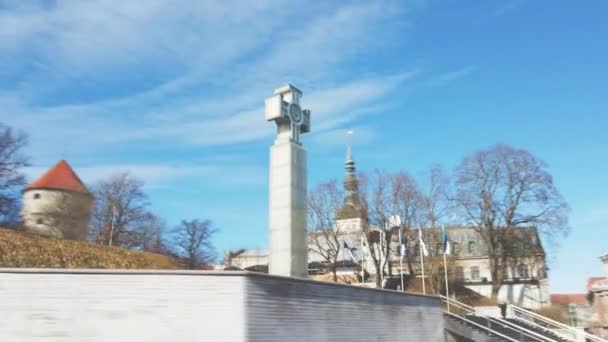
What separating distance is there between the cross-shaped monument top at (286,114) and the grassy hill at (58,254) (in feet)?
43.9

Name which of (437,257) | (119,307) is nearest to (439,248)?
(437,257)

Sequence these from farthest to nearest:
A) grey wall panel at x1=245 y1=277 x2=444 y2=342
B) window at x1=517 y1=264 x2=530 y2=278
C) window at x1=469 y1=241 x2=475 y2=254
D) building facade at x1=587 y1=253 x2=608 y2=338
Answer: window at x1=469 y1=241 x2=475 y2=254 < window at x1=517 y1=264 x2=530 y2=278 < building facade at x1=587 y1=253 x2=608 y2=338 < grey wall panel at x1=245 y1=277 x2=444 y2=342

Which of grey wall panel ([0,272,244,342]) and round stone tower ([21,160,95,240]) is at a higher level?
round stone tower ([21,160,95,240])

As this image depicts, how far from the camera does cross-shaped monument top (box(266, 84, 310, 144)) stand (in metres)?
21.3

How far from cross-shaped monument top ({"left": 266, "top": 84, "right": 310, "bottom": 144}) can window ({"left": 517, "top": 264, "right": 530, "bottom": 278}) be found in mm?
35873

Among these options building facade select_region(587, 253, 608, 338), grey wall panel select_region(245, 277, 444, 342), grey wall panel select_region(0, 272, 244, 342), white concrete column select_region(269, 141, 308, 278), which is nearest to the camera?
grey wall panel select_region(0, 272, 244, 342)

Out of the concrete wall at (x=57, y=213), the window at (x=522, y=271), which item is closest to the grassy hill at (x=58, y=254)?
the concrete wall at (x=57, y=213)

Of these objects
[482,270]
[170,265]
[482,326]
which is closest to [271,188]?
[482,326]

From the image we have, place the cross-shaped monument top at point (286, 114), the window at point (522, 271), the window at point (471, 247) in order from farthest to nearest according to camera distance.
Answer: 1. the window at point (471, 247)
2. the window at point (522, 271)
3. the cross-shaped monument top at point (286, 114)

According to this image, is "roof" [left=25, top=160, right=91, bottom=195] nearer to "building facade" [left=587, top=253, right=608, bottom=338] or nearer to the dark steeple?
the dark steeple

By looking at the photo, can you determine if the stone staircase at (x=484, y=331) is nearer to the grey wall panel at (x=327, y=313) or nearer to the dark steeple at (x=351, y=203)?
the grey wall panel at (x=327, y=313)

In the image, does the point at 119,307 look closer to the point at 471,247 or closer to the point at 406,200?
the point at 406,200

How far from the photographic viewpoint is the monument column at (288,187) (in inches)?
769

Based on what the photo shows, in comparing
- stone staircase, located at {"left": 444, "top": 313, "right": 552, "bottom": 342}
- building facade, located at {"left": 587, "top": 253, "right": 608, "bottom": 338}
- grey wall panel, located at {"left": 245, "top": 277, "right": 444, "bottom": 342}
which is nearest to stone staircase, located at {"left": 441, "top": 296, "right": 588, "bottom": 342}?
stone staircase, located at {"left": 444, "top": 313, "right": 552, "bottom": 342}
